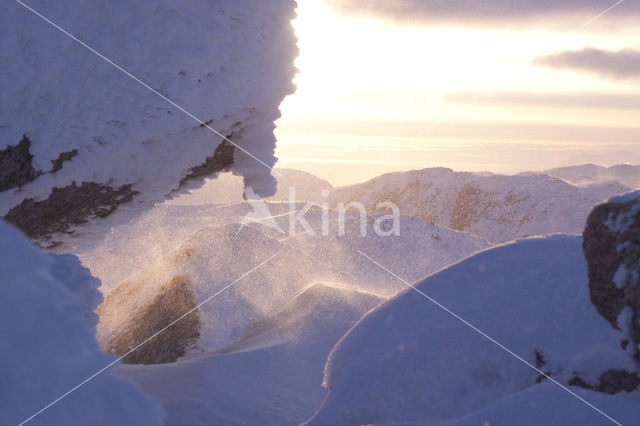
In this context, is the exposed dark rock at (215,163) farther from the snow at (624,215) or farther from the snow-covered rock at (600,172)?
the snow-covered rock at (600,172)

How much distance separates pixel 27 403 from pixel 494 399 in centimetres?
314

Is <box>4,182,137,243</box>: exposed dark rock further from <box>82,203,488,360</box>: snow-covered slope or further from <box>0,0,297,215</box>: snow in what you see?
<box>82,203,488,360</box>: snow-covered slope

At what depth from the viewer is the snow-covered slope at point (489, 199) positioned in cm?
2528

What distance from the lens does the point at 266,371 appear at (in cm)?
641

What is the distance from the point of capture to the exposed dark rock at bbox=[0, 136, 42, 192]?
169 inches

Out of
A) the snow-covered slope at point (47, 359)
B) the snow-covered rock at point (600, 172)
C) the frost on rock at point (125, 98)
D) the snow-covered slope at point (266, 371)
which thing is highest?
the snow-covered rock at point (600, 172)

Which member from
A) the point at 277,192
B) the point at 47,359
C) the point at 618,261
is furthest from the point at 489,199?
the point at 47,359

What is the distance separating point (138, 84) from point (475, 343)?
3.62 m

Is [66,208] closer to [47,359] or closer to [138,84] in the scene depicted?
[138,84]

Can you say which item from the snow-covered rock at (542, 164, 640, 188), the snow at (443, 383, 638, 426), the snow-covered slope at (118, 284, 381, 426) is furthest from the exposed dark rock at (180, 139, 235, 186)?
the snow-covered rock at (542, 164, 640, 188)

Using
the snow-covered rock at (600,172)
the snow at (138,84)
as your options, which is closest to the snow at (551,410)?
the snow at (138,84)

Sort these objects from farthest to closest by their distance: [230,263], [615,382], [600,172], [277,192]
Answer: [600,172] → [277,192] → [230,263] → [615,382]

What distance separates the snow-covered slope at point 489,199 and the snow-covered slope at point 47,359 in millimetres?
21799

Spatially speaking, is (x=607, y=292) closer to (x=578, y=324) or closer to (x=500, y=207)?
(x=578, y=324)
